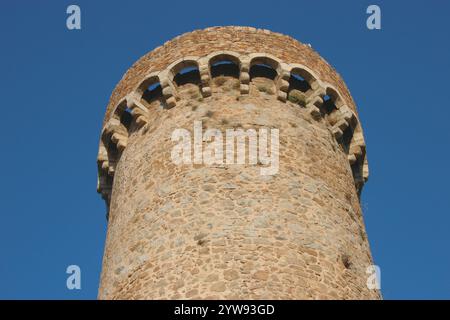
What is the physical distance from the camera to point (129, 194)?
45.3ft

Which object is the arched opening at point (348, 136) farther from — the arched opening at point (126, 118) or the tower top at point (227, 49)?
the arched opening at point (126, 118)

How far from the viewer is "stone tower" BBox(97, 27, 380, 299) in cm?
1183

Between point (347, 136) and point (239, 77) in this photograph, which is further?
point (347, 136)

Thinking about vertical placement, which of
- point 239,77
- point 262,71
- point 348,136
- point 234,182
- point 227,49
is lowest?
point 234,182

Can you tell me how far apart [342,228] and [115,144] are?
15.2 feet

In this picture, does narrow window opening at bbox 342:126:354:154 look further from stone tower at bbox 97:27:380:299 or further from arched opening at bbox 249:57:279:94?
arched opening at bbox 249:57:279:94

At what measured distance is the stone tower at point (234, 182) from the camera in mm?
11828

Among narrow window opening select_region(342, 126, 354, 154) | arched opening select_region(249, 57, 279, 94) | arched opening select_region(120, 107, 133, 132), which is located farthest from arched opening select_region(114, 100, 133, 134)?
narrow window opening select_region(342, 126, 354, 154)

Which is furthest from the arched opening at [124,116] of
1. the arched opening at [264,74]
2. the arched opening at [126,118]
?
the arched opening at [264,74]

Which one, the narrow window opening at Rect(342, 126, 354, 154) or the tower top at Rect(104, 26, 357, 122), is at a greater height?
the tower top at Rect(104, 26, 357, 122)

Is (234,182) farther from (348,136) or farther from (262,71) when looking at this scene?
(348,136)

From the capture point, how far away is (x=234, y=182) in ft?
42.0

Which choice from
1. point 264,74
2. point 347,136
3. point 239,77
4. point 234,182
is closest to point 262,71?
point 264,74

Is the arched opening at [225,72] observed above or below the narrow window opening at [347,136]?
above
